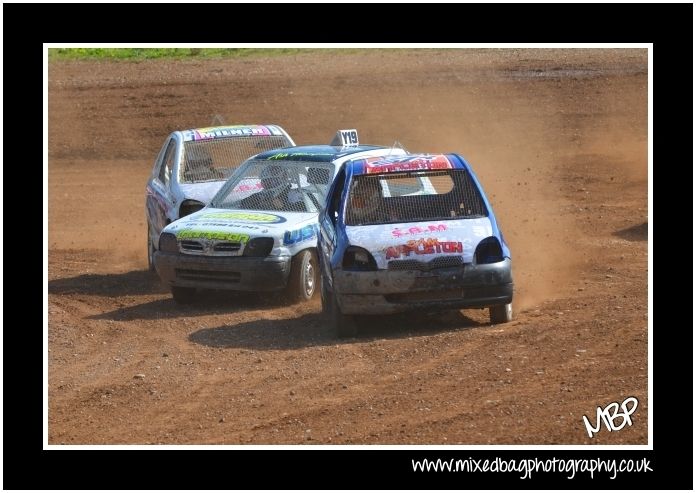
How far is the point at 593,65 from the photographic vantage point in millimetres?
29172

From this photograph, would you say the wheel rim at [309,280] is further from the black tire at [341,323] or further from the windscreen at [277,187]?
the black tire at [341,323]

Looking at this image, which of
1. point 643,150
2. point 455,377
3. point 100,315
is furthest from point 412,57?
point 455,377

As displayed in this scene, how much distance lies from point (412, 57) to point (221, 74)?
14.5 ft

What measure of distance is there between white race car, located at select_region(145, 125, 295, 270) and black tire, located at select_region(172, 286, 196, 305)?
57.5 inches

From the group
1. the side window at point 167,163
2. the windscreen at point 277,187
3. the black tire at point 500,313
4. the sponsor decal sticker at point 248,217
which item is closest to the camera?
the black tire at point 500,313

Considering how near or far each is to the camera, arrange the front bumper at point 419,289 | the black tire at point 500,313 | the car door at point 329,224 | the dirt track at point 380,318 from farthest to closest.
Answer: the car door at point 329,224
the black tire at point 500,313
the front bumper at point 419,289
the dirt track at point 380,318

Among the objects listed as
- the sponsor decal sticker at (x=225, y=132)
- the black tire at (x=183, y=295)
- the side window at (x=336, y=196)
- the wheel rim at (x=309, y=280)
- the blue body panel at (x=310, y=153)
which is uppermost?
the sponsor decal sticker at (x=225, y=132)

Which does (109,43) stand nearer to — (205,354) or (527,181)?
(205,354)

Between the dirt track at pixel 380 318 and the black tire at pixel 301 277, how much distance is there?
0.19m

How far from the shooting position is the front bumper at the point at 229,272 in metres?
12.4

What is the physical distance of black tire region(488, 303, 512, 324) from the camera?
11.2 meters

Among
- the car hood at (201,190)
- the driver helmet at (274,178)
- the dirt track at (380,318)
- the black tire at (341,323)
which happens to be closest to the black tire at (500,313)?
the dirt track at (380,318)

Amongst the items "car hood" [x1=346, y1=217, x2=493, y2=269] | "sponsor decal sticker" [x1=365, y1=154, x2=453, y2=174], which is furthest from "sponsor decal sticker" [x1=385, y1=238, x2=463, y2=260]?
"sponsor decal sticker" [x1=365, y1=154, x2=453, y2=174]

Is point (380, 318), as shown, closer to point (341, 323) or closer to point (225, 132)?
point (341, 323)
